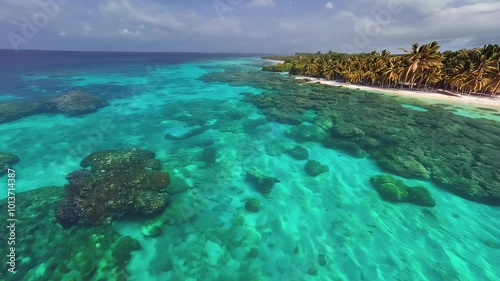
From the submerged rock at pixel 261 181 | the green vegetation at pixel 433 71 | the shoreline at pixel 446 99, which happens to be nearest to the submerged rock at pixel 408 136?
the shoreline at pixel 446 99

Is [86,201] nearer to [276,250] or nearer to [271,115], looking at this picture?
[276,250]

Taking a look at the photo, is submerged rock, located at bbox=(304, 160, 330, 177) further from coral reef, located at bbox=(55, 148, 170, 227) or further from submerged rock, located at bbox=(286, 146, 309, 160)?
coral reef, located at bbox=(55, 148, 170, 227)

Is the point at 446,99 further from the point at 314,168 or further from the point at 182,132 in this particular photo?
the point at 182,132

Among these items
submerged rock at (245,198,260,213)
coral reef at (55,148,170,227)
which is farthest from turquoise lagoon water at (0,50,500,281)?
coral reef at (55,148,170,227)

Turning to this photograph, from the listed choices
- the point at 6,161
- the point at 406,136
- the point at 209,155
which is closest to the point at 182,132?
the point at 209,155

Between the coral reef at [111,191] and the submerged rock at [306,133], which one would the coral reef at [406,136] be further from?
the coral reef at [111,191]

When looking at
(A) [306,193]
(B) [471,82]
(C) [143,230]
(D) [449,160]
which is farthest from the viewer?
(B) [471,82]

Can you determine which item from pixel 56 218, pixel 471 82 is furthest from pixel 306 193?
pixel 471 82
